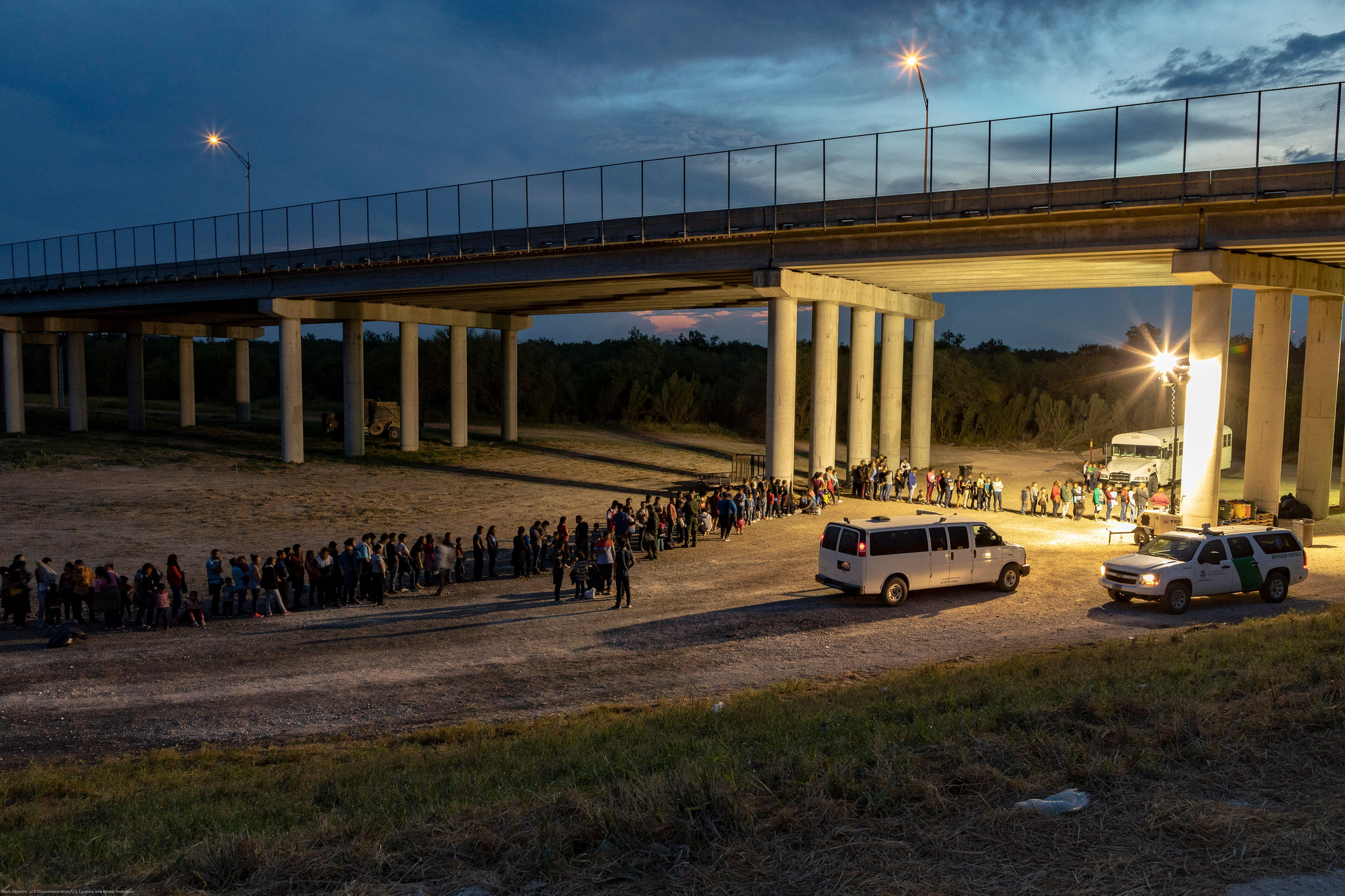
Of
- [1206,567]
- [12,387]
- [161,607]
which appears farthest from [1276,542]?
A: [12,387]

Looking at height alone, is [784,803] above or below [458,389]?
below

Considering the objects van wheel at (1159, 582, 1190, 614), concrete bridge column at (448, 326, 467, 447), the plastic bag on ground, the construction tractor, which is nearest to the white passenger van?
van wheel at (1159, 582, 1190, 614)

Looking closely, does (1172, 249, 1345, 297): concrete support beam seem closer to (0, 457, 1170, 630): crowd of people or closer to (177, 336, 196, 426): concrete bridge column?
(0, 457, 1170, 630): crowd of people

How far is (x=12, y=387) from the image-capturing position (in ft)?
186

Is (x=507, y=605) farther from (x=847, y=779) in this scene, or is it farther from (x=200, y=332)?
(x=200, y=332)

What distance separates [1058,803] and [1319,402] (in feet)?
106

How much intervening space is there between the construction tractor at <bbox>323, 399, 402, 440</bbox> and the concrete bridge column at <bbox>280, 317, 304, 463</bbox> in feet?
28.3

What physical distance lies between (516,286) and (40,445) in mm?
28046

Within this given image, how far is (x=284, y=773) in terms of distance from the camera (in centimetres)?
888

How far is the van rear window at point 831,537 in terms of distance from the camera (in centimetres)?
1850

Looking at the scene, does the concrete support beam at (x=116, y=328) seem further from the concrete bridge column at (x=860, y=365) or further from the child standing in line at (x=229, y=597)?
the child standing in line at (x=229, y=597)

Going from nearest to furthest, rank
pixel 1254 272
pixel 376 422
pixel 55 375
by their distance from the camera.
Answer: pixel 1254 272 → pixel 376 422 → pixel 55 375

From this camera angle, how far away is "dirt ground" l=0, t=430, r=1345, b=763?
12.4 metres

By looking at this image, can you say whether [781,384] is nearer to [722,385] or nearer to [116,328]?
[722,385]
